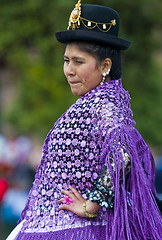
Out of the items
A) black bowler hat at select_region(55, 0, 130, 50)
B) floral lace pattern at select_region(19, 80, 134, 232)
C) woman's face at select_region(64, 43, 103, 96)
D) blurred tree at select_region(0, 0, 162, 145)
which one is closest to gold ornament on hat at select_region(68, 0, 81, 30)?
black bowler hat at select_region(55, 0, 130, 50)

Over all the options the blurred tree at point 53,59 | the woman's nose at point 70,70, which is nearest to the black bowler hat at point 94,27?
the woman's nose at point 70,70

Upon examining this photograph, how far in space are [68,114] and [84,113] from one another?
0.12 meters

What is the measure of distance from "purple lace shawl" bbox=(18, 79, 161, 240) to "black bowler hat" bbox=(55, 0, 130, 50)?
0.78ft

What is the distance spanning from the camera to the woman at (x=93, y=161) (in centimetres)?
240

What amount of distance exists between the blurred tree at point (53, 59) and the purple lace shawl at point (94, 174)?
874cm

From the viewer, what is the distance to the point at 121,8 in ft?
39.5

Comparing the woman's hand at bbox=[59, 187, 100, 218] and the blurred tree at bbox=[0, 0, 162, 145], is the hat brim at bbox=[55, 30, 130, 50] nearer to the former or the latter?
the woman's hand at bbox=[59, 187, 100, 218]

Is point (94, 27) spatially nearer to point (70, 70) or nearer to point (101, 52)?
point (101, 52)

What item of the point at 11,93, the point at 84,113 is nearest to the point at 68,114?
the point at 84,113

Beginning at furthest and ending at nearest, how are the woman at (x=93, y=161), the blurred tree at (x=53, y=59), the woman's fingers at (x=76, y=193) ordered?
the blurred tree at (x=53, y=59) < the woman's fingers at (x=76, y=193) < the woman at (x=93, y=161)

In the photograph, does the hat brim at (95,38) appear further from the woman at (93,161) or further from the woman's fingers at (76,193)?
the woman's fingers at (76,193)

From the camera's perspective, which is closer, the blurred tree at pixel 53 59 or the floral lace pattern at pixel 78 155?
the floral lace pattern at pixel 78 155

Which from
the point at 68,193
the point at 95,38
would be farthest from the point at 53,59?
Result: the point at 68,193

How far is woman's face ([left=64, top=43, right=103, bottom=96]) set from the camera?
2.60 metres
